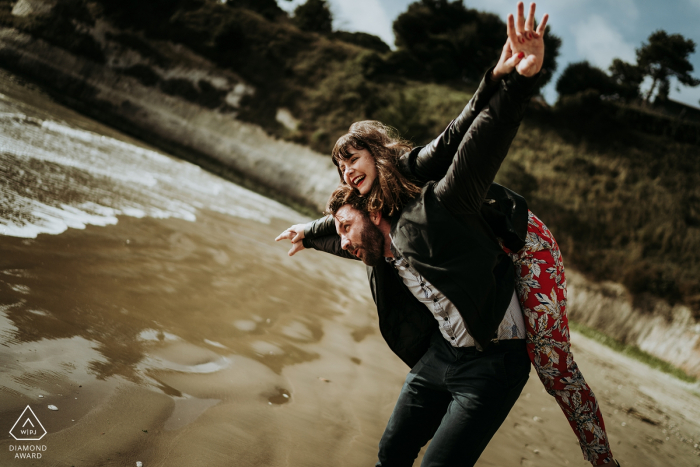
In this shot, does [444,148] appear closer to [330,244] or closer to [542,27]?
[542,27]

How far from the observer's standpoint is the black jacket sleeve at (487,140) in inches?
61.7

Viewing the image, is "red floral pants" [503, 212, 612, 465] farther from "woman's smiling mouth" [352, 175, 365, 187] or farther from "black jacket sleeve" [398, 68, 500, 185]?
"woman's smiling mouth" [352, 175, 365, 187]

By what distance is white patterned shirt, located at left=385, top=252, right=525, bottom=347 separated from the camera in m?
2.04

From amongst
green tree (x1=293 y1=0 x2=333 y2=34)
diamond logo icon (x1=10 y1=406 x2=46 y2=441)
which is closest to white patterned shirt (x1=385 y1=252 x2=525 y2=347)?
diamond logo icon (x1=10 y1=406 x2=46 y2=441)

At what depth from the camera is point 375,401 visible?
139 inches

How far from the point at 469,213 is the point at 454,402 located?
902mm

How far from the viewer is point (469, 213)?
5.82 feet

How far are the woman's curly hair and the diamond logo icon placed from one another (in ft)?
6.16

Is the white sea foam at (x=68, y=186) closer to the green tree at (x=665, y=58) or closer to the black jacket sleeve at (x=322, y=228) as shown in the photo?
the black jacket sleeve at (x=322, y=228)

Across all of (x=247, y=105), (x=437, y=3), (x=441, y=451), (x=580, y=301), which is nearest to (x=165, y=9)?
(x=247, y=105)

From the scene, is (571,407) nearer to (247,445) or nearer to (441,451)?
(441,451)

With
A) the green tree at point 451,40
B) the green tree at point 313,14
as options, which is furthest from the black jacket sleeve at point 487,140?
the green tree at point 313,14

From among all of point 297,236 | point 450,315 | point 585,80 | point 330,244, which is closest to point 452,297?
point 450,315

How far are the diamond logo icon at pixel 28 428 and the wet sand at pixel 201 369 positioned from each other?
3 cm
